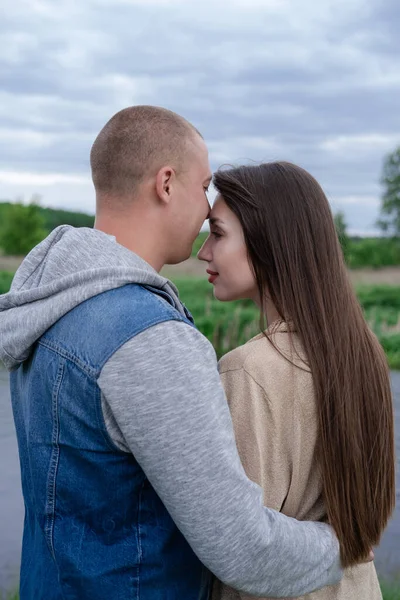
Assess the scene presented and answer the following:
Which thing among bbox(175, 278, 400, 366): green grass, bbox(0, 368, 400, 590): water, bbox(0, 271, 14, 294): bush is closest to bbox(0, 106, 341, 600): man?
bbox(0, 368, 400, 590): water

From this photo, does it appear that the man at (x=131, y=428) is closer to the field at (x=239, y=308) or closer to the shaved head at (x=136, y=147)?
the shaved head at (x=136, y=147)

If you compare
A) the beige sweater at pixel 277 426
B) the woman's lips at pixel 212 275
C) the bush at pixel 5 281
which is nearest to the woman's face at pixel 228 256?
the woman's lips at pixel 212 275

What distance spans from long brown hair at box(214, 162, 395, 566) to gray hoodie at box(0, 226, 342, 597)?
274 millimetres

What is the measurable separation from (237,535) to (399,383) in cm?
1614

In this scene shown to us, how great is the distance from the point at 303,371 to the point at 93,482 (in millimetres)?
605

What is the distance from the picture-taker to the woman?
207 centimetres

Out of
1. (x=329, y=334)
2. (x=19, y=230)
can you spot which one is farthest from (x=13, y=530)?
(x=19, y=230)

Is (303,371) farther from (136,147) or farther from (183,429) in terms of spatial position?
(136,147)

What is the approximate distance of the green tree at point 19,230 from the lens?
146ft

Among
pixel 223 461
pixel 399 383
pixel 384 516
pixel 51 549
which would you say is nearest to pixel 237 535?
pixel 223 461

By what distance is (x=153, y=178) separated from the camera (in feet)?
6.77

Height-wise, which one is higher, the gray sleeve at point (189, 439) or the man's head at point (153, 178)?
the man's head at point (153, 178)

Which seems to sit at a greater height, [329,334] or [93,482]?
[329,334]

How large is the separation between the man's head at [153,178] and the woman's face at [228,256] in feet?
0.30
